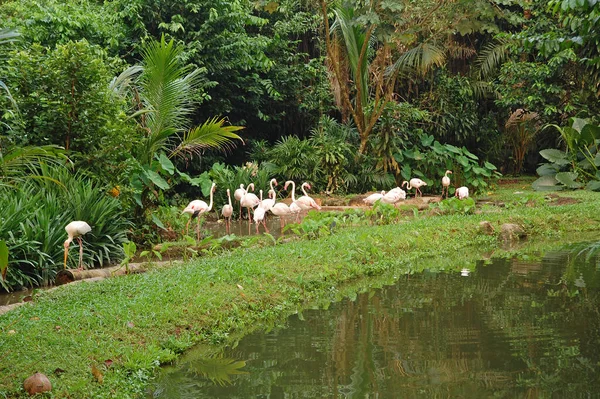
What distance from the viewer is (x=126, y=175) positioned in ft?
33.2

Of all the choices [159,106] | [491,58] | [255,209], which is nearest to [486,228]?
[255,209]

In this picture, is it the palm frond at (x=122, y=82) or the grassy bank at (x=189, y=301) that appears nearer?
the grassy bank at (x=189, y=301)

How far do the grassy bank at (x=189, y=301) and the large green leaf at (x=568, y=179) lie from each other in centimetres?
597

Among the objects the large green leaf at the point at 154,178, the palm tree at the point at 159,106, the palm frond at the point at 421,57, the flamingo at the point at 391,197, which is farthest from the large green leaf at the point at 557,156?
the large green leaf at the point at 154,178

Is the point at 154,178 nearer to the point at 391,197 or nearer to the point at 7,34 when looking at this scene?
the point at 391,197

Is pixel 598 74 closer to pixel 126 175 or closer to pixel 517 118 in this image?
pixel 517 118

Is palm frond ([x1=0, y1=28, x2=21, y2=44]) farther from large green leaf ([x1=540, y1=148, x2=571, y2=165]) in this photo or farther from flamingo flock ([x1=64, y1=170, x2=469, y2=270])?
large green leaf ([x1=540, y1=148, x2=571, y2=165])

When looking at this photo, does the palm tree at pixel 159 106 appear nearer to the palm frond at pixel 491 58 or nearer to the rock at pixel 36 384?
the rock at pixel 36 384

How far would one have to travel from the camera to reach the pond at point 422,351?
442 centimetres

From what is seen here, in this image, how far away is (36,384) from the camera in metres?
4.13

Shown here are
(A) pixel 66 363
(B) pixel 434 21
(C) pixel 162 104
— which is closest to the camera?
(A) pixel 66 363

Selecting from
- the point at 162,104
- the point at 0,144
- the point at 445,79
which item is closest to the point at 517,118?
the point at 445,79

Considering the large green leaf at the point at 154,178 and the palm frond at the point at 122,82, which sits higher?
the palm frond at the point at 122,82

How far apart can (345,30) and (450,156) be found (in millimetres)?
4066
